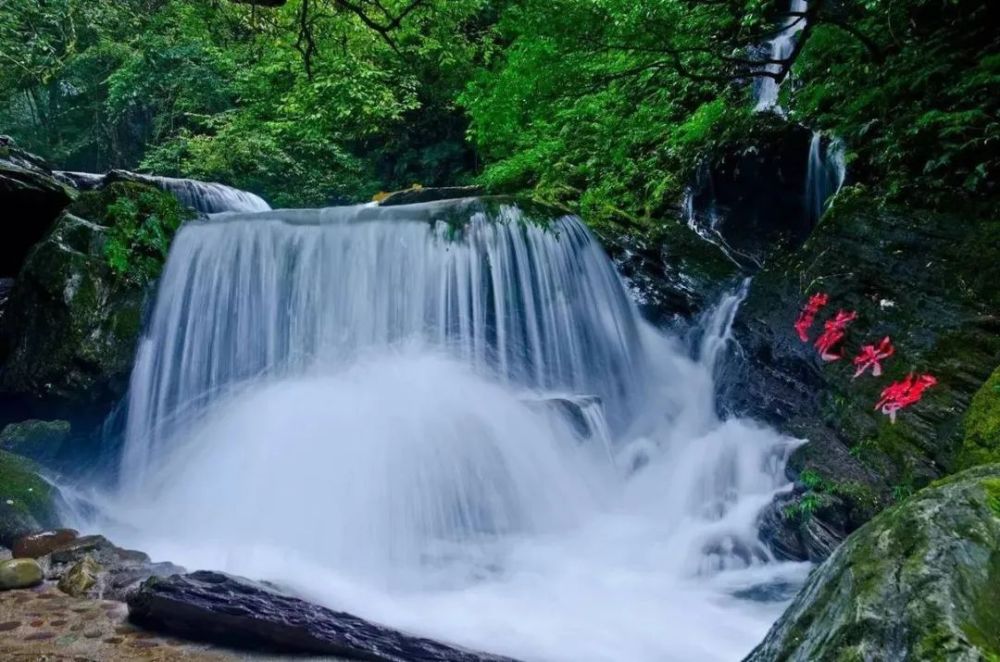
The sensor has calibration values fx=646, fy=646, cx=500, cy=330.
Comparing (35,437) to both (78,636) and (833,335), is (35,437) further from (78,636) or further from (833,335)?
(833,335)

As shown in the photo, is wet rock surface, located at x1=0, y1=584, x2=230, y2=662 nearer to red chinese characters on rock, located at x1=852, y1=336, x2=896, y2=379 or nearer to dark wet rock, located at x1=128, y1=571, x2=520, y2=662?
dark wet rock, located at x1=128, y1=571, x2=520, y2=662

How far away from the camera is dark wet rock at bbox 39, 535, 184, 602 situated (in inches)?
161

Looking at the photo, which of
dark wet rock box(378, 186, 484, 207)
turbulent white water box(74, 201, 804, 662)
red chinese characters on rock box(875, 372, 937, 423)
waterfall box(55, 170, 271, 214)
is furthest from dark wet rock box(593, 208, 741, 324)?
waterfall box(55, 170, 271, 214)

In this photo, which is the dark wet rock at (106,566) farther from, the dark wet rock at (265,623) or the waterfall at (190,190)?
the waterfall at (190,190)

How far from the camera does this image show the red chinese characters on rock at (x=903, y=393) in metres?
4.50

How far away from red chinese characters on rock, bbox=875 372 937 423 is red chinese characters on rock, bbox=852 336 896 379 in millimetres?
217

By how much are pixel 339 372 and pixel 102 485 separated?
2670 mm

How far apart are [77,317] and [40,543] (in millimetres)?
3484

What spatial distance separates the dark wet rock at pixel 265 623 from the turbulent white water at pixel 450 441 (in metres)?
0.44

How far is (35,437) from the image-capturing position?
7172 millimetres

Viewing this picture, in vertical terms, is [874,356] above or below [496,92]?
below

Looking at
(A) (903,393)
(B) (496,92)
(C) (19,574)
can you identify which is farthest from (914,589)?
(B) (496,92)

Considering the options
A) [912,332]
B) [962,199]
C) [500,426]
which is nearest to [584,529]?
[500,426]

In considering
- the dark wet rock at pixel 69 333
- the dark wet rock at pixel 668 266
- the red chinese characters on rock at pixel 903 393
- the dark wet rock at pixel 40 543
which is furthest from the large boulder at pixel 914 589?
the dark wet rock at pixel 69 333
